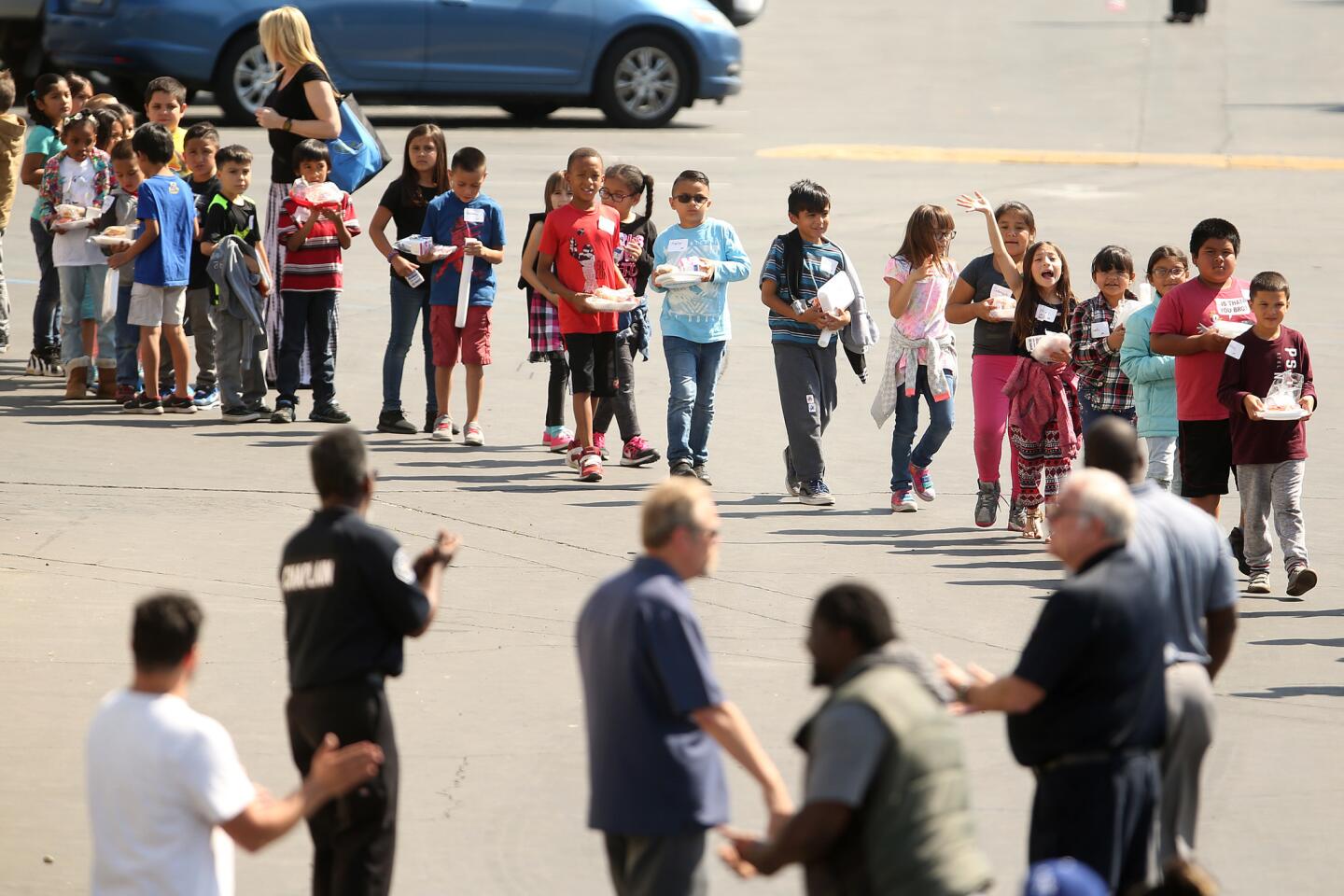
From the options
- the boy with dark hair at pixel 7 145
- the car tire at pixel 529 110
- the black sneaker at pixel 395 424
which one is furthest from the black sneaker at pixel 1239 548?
the car tire at pixel 529 110

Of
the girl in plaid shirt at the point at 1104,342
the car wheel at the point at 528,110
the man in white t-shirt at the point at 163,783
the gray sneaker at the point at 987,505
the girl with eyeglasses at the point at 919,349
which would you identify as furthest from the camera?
the car wheel at the point at 528,110

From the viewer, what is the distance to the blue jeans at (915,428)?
10.7 metres

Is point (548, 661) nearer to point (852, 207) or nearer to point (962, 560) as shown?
point (962, 560)

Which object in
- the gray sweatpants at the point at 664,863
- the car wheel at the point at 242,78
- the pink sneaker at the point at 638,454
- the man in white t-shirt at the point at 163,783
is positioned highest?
the car wheel at the point at 242,78

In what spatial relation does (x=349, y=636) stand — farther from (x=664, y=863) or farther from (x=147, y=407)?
(x=147, y=407)

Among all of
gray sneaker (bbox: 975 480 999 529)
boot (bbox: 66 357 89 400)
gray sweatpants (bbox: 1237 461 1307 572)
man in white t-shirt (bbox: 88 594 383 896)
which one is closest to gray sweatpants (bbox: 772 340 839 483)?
gray sneaker (bbox: 975 480 999 529)

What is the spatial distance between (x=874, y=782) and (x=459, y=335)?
798 cm

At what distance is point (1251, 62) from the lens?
2898 centimetres

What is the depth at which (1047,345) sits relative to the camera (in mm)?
10031

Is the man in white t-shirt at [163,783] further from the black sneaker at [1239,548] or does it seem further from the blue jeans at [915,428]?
the blue jeans at [915,428]

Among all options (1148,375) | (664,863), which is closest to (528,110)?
(1148,375)

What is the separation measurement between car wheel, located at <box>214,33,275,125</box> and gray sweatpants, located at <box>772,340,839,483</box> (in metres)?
10.8

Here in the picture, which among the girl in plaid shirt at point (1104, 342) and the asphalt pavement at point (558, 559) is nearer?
the asphalt pavement at point (558, 559)

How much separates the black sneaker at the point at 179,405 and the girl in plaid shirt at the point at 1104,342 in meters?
5.75
